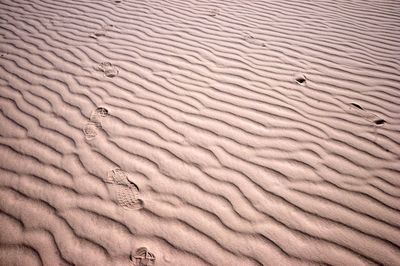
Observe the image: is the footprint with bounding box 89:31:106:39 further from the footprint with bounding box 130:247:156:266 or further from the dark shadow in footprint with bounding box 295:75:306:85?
the footprint with bounding box 130:247:156:266

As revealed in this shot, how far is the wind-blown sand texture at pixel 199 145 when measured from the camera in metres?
1.98

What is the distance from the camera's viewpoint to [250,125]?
2881mm

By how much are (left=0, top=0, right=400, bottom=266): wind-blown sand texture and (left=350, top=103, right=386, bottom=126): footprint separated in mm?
21

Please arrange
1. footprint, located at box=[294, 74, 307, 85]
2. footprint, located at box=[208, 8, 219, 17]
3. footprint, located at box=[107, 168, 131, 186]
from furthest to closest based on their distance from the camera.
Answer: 1. footprint, located at box=[208, 8, 219, 17]
2. footprint, located at box=[294, 74, 307, 85]
3. footprint, located at box=[107, 168, 131, 186]

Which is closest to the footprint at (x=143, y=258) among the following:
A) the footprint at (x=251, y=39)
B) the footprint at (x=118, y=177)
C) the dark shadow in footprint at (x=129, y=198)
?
the dark shadow in footprint at (x=129, y=198)

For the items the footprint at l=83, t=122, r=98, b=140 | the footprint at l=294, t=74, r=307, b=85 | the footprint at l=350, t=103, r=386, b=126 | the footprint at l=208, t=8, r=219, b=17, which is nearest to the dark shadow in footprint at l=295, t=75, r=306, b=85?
the footprint at l=294, t=74, r=307, b=85

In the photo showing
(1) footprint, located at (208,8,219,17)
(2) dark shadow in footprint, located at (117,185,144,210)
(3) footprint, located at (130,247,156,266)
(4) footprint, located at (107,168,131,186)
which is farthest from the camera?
(1) footprint, located at (208,8,219,17)

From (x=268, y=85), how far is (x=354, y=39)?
2.34m

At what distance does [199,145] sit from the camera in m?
2.67

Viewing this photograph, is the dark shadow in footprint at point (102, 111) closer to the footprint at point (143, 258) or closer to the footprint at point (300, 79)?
the footprint at point (143, 258)

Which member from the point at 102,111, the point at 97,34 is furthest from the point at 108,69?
the point at 97,34

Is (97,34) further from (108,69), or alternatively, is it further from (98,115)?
(98,115)

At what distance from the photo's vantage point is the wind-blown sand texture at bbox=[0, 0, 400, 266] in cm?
198

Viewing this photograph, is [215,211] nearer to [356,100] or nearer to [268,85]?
[268,85]
